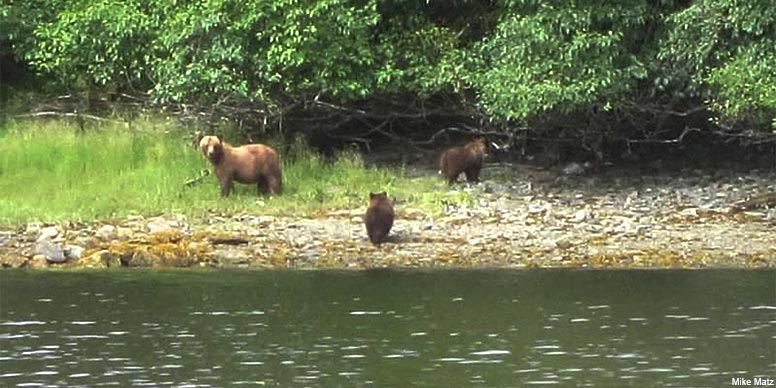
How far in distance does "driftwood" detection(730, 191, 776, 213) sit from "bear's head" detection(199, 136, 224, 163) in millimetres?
6316

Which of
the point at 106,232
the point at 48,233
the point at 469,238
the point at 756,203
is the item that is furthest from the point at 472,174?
the point at 48,233

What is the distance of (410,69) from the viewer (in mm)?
21656

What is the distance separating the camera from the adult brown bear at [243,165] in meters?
20.3

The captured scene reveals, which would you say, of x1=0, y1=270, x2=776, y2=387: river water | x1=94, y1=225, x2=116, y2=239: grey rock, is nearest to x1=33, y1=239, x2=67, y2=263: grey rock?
x1=0, y1=270, x2=776, y2=387: river water

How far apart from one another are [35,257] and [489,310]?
5737 mm

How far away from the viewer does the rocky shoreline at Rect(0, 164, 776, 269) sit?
56.9ft

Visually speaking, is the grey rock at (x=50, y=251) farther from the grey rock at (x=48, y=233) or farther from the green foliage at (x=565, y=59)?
the green foliage at (x=565, y=59)

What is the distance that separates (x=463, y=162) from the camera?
21.4 meters

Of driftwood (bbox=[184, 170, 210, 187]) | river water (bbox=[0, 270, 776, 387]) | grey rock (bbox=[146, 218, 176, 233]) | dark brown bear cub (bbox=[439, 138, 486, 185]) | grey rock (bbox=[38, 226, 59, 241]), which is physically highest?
dark brown bear cub (bbox=[439, 138, 486, 185])

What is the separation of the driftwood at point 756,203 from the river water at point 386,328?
10.7 ft

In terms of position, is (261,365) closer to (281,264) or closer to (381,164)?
(281,264)

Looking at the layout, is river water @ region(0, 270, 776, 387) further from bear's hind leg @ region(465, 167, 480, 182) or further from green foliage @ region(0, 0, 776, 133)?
bear's hind leg @ region(465, 167, 480, 182)

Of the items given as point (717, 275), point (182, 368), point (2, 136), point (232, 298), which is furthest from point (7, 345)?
point (2, 136)

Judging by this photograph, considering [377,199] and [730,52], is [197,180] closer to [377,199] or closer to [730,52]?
[377,199]
